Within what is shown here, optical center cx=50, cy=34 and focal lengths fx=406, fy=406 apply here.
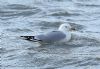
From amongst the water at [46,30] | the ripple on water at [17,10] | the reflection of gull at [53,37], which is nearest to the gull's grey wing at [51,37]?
the reflection of gull at [53,37]

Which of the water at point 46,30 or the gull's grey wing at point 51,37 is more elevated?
the gull's grey wing at point 51,37

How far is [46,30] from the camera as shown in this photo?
896cm

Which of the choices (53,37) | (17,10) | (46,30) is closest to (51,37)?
(53,37)

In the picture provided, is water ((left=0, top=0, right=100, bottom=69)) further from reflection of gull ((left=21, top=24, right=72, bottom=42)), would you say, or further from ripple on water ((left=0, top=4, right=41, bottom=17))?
reflection of gull ((left=21, top=24, right=72, bottom=42))

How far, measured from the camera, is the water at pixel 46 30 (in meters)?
6.68

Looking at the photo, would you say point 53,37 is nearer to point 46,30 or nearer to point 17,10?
point 46,30

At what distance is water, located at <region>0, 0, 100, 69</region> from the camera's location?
263 inches

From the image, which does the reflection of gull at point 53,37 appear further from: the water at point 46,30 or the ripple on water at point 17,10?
the ripple on water at point 17,10

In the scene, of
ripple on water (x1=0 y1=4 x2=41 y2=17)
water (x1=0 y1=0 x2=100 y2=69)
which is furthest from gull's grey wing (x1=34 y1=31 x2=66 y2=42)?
ripple on water (x1=0 y1=4 x2=41 y2=17)

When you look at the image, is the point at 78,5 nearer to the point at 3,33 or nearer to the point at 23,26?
the point at 23,26

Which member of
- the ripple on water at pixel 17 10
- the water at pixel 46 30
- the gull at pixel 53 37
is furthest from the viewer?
the ripple on water at pixel 17 10

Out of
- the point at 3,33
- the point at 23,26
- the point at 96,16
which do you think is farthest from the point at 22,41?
the point at 96,16

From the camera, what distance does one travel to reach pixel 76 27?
9211 mm

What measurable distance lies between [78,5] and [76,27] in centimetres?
265
